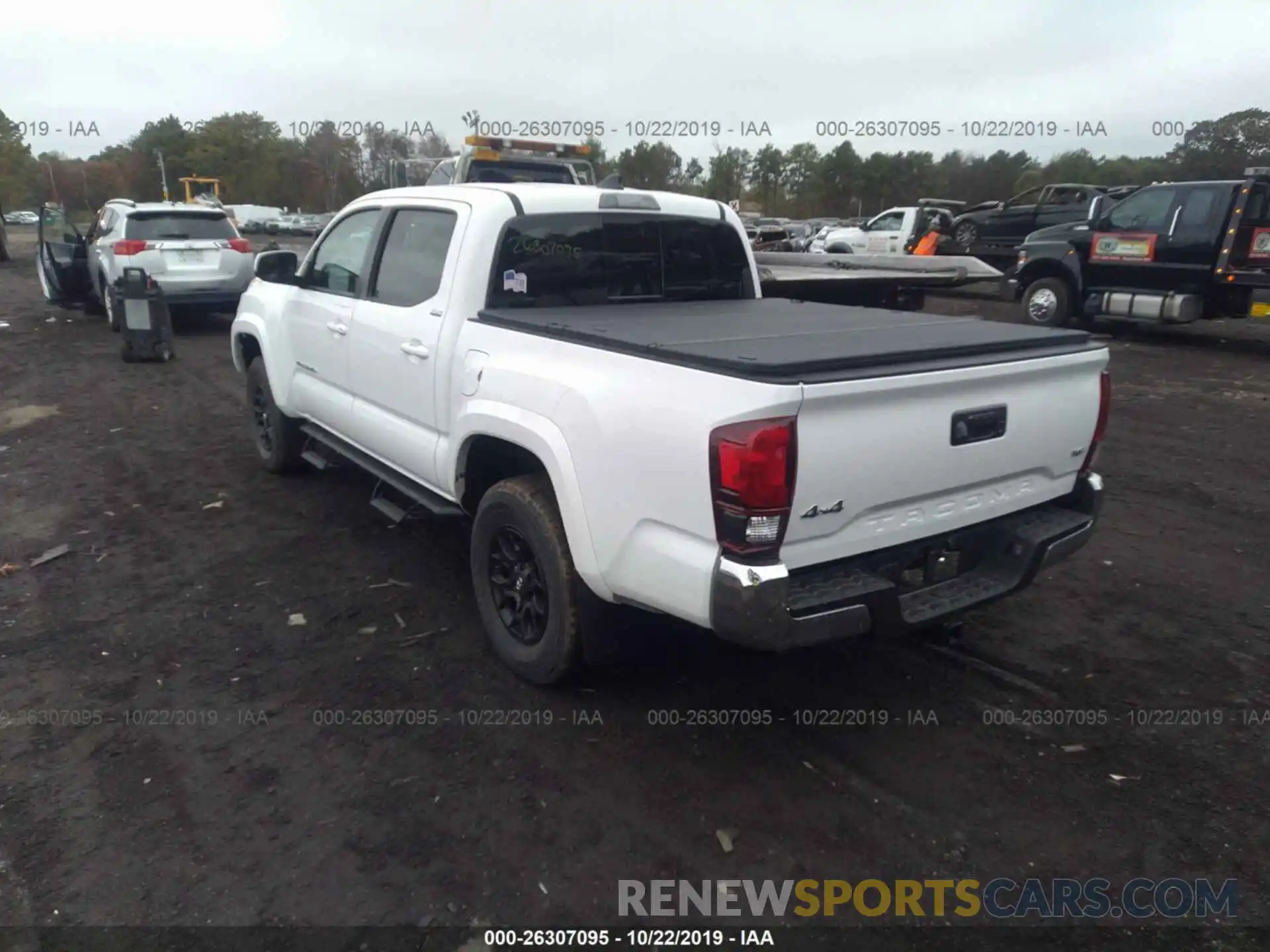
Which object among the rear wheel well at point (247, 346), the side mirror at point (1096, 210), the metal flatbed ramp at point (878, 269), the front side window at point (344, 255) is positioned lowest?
the rear wheel well at point (247, 346)

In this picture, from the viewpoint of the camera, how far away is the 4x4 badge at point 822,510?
285 cm

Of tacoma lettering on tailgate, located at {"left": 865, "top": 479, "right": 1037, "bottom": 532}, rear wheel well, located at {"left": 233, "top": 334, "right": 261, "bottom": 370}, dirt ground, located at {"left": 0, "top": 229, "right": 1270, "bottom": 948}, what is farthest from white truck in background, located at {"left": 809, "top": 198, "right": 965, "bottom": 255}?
tacoma lettering on tailgate, located at {"left": 865, "top": 479, "right": 1037, "bottom": 532}

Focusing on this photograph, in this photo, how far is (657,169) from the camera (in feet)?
166

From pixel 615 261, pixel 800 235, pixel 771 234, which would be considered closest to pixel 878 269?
pixel 615 261

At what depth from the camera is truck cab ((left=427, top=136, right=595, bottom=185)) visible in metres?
14.2

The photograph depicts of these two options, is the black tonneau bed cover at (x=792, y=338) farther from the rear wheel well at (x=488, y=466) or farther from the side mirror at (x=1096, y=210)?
the side mirror at (x=1096, y=210)

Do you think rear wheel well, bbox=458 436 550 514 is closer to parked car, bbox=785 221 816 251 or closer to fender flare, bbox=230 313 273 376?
fender flare, bbox=230 313 273 376

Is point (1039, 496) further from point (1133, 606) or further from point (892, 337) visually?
point (1133, 606)

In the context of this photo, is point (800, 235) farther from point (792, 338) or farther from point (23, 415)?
point (792, 338)

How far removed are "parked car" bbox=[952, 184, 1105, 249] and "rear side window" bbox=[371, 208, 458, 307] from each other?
18617mm

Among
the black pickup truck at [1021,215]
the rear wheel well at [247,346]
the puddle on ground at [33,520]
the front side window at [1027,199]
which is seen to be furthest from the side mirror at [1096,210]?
the puddle on ground at [33,520]

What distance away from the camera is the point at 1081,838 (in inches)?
117

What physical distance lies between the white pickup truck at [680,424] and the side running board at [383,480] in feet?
0.09

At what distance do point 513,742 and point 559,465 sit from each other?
1.08m
